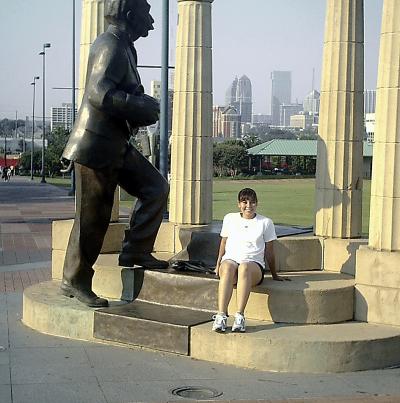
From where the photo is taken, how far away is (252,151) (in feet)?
217

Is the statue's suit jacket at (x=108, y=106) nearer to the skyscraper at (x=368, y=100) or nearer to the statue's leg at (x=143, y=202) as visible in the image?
the statue's leg at (x=143, y=202)

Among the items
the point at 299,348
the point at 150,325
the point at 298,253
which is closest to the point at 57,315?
the point at 150,325

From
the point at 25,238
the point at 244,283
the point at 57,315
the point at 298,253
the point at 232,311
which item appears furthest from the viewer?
the point at 25,238

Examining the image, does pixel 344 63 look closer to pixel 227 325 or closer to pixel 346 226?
pixel 346 226

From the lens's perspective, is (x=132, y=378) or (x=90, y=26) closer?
(x=132, y=378)

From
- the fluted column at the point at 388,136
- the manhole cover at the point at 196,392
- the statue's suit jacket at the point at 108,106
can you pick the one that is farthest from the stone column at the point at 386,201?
the statue's suit jacket at the point at 108,106

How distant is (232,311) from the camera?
829cm

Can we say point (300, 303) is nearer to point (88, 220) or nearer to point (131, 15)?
point (88, 220)

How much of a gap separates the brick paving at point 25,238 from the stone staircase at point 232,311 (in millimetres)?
3254

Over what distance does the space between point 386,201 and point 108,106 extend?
307 centimetres

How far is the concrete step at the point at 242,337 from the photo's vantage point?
7.29 meters

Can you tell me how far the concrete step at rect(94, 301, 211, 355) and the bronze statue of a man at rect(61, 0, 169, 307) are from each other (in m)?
0.44

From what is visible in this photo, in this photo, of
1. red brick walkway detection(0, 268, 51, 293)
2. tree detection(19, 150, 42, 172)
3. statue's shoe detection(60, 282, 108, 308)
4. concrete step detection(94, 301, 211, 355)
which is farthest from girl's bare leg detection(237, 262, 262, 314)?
tree detection(19, 150, 42, 172)

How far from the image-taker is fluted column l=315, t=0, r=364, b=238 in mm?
9750
